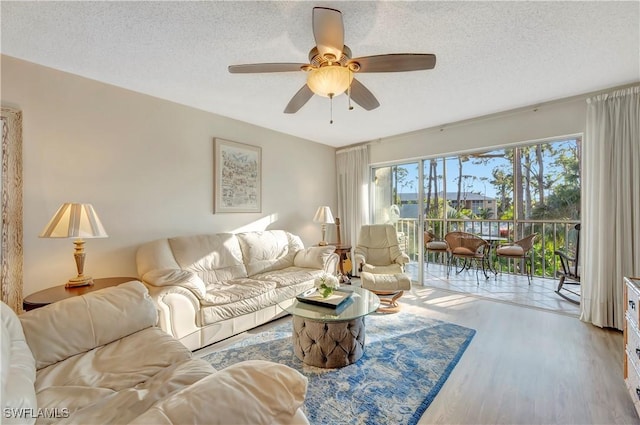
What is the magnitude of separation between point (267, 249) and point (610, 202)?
147 inches

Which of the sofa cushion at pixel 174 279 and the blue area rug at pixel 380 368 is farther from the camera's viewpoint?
the sofa cushion at pixel 174 279

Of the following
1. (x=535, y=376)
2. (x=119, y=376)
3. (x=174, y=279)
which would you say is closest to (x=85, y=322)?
(x=119, y=376)

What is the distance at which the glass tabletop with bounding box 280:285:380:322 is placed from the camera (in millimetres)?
2018

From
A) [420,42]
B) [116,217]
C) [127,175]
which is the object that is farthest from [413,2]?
[116,217]

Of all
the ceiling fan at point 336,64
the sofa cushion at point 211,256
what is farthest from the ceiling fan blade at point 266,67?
the sofa cushion at point 211,256

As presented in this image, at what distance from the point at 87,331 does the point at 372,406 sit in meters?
1.69

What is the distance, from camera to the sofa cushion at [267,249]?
3.37 m

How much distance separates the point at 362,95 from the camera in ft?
6.80

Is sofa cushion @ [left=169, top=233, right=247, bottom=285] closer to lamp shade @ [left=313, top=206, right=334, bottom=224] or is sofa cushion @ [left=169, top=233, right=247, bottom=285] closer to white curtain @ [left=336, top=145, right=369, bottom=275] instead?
lamp shade @ [left=313, top=206, right=334, bottom=224]

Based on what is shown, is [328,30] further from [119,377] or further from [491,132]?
[491,132]

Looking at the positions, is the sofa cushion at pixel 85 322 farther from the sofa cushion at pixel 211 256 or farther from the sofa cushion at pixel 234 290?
the sofa cushion at pixel 211 256

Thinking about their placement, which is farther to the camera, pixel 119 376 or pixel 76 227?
pixel 76 227

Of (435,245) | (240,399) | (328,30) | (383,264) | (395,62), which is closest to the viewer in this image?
(240,399)

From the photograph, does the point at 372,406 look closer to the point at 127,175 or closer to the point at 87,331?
the point at 87,331
